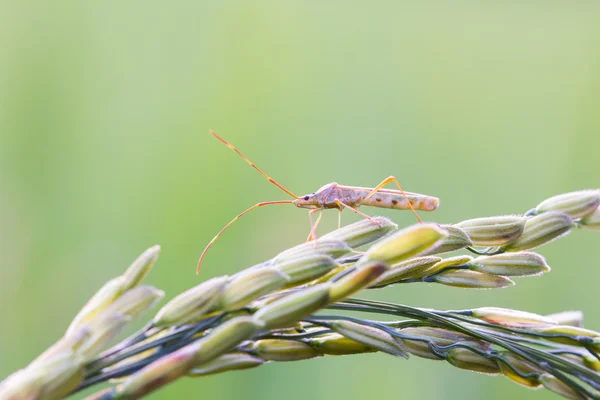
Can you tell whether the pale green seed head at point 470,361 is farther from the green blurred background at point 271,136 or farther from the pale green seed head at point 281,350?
the green blurred background at point 271,136

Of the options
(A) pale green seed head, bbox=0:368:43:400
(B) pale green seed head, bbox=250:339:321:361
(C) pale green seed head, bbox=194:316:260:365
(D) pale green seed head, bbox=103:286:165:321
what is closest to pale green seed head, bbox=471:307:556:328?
(B) pale green seed head, bbox=250:339:321:361

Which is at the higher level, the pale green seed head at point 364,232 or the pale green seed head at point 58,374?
the pale green seed head at point 364,232

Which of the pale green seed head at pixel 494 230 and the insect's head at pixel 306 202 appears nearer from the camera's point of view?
the pale green seed head at pixel 494 230

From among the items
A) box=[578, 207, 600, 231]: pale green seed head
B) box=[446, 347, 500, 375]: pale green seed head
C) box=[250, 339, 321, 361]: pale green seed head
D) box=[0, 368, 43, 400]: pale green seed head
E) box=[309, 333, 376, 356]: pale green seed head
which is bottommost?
box=[446, 347, 500, 375]: pale green seed head

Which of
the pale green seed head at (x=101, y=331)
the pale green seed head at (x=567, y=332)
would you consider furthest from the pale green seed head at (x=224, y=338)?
the pale green seed head at (x=567, y=332)

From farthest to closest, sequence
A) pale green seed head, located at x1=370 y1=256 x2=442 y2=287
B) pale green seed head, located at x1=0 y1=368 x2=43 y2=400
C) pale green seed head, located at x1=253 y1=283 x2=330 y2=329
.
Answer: pale green seed head, located at x1=370 y1=256 x2=442 y2=287 < pale green seed head, located at x1=253 y1=283 x2=330 y2=329 < pale green seed head, located at x1=0 y1=368 x2=43 y2=400

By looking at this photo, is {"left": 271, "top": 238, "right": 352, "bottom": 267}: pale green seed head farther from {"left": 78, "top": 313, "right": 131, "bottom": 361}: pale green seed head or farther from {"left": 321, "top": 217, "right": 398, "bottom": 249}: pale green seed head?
{"left": 78, "top": 313, "right": 131, "bottom": 361}: pale green seed head
